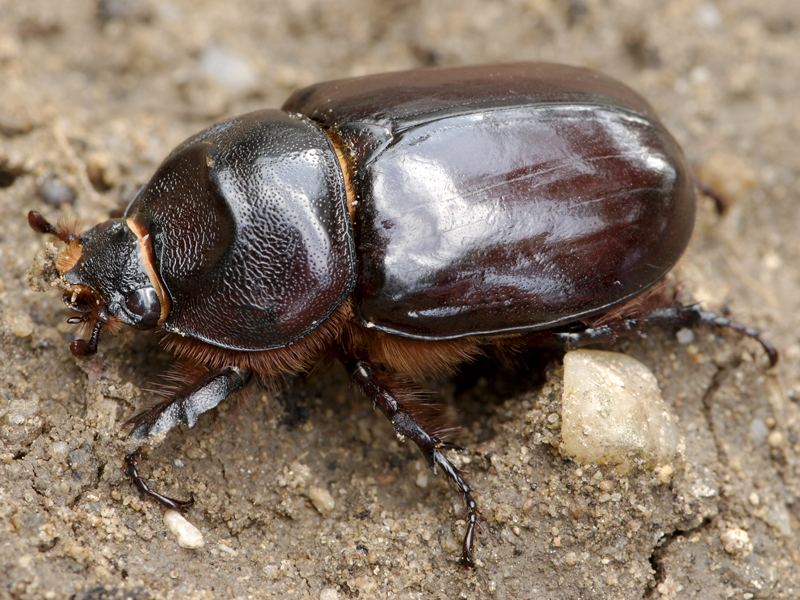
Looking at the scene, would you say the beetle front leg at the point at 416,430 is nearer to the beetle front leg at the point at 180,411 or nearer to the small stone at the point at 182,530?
the beetle front leg at the point at 180,411

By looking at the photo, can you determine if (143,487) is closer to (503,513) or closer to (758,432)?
(503,513)

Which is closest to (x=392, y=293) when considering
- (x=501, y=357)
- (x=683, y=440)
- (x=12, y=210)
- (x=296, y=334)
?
(x=296, y=334)

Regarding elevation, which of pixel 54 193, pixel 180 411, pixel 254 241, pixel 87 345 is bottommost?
pixel 180 411

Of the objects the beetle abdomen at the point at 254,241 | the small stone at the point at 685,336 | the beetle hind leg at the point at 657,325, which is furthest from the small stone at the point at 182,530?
the small stone at the point at 685,336

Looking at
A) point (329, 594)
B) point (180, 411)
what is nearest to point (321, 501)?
point (329, 594)

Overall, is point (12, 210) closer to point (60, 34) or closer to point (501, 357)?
point (60, 34)

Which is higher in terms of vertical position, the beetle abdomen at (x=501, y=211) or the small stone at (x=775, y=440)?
the beetle abdomen at (x=501, y=211)

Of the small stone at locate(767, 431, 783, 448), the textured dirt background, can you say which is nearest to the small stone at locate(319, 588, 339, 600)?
the textured dirt background

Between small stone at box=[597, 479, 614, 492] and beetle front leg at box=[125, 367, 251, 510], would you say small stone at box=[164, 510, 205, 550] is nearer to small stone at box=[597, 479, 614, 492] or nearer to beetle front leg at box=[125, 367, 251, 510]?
beetle front leg at box=[125, 367, 251, 510]
